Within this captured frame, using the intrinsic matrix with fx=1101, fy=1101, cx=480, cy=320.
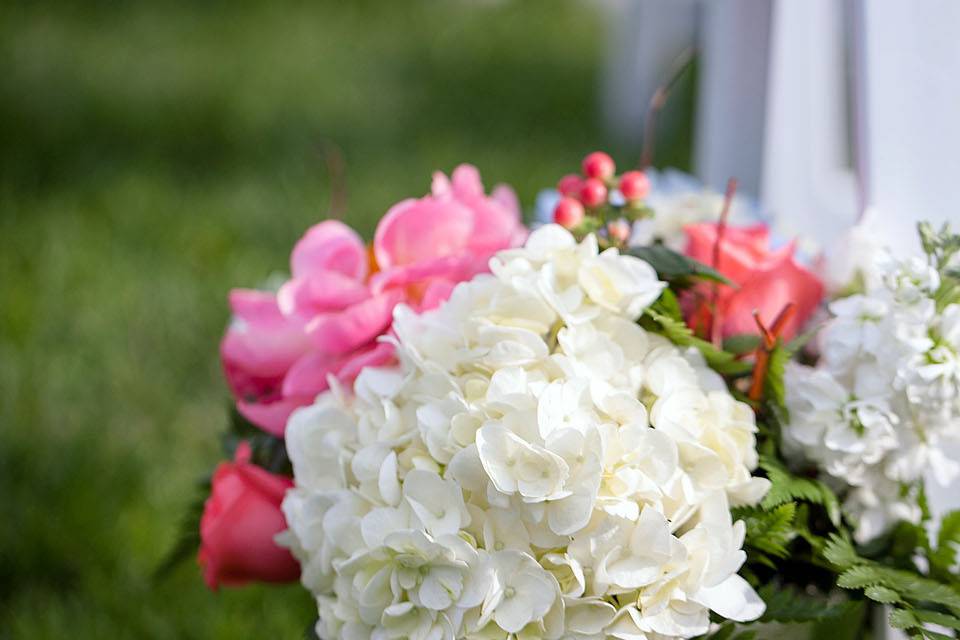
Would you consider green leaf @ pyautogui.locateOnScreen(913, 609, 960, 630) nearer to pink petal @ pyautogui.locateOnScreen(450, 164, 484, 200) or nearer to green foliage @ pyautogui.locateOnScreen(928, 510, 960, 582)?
green foliage @ pyautogui.locateOnScreen(928, 510, 960, 582)

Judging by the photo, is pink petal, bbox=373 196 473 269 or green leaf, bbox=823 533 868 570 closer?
green leaf, bbox=823 533 868 570

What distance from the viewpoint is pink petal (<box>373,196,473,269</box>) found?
825mm

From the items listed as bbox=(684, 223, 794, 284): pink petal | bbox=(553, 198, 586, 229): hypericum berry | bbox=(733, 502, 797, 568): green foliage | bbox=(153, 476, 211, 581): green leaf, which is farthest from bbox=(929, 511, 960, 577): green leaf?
bbox=(153, 476, 211, 581): green leaf

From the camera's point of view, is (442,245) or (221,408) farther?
(221,408)

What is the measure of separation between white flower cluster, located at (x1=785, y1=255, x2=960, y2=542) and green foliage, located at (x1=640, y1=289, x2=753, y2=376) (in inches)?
1.6

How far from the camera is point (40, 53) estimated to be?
2645 millimetres

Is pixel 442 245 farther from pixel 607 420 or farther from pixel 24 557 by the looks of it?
pixel 24 557

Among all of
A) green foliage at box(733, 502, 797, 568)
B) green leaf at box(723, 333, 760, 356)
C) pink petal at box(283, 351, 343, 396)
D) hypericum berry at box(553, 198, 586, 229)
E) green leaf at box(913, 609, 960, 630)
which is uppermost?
hypericum berry at box(553, 198, 586, 229)

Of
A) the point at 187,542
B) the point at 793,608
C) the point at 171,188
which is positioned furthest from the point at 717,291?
the point at 171,188

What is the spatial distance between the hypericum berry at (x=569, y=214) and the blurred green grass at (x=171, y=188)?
58cm

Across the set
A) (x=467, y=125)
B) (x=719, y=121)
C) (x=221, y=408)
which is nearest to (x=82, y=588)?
(x=221, y=408)

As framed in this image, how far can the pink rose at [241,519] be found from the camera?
83cm

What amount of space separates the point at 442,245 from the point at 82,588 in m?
0.72

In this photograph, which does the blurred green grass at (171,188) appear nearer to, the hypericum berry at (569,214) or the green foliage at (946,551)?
the hypericum berry at (569,214)
